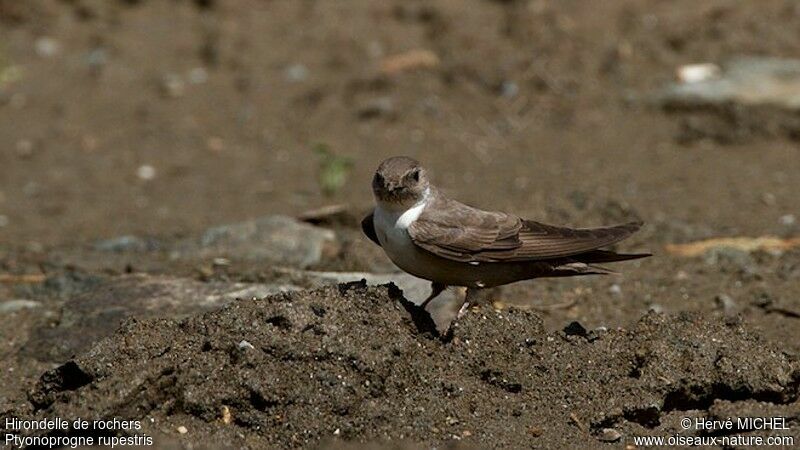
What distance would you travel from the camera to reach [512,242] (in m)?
5.15

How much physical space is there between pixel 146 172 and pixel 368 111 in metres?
1.75

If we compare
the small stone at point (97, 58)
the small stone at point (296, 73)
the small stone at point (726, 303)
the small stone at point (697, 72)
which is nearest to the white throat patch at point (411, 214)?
the small stone at point (726, 303)

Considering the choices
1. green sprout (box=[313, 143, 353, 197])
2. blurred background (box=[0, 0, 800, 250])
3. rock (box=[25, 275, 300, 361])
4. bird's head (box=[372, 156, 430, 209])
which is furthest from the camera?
blurred background (box=[0, 0, 800, 250])

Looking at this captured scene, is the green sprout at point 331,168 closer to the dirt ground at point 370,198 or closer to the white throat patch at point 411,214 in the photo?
the dirt ground at point 370,198

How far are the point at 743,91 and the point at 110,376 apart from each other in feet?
21.0

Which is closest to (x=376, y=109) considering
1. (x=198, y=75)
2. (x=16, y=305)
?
(x=198, y=75)

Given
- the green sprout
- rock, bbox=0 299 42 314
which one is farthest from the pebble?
the green sprout

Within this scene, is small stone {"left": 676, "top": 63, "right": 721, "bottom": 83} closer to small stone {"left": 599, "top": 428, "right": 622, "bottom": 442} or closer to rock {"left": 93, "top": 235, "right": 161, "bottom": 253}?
rock {"left": 93, "top": 235, "right": 161, "bottom": 253}

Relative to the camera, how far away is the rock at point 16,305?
21.5 feet

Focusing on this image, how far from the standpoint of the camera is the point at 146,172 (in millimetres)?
9680

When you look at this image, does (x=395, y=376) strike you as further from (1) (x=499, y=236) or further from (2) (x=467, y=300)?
(1) (x=499, y=236)

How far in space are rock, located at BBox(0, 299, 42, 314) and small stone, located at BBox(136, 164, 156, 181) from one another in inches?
116

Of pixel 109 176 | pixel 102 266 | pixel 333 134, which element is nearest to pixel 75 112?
pixel 109 176

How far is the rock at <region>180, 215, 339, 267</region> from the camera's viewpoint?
23.6ft
